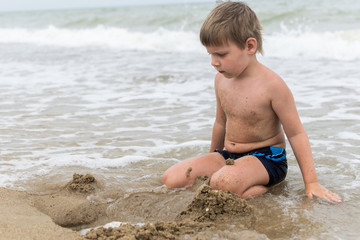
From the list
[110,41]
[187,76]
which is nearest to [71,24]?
[110,41]

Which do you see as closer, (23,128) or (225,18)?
(225,18)

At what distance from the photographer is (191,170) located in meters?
3.00

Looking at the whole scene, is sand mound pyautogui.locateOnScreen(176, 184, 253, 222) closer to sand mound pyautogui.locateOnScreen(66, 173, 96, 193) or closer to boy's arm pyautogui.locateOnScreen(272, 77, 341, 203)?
boy's arm pyautogui.locateOnScreen(272, 77, 341, 203)

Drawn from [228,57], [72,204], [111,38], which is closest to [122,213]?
[72,204]

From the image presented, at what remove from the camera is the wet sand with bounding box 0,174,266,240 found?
6.92 ft

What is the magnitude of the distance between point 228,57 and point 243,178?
780mm

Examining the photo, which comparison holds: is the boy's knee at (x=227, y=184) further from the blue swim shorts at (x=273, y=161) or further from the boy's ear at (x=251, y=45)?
the boy's ear at (x=251, y=45)

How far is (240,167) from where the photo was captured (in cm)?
283

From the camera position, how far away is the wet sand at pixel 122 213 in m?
2.11

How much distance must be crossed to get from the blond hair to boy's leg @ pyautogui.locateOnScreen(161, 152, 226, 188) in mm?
833

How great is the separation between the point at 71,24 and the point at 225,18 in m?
20.3

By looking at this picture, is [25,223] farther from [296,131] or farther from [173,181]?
[296,131]

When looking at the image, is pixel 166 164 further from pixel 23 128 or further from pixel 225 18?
pixel 23 128

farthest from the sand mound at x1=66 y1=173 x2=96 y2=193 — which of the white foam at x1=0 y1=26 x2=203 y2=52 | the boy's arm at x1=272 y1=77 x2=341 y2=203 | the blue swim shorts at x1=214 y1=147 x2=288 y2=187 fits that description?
the white foam at x1=0 y1=26 x2=203 y2=52
